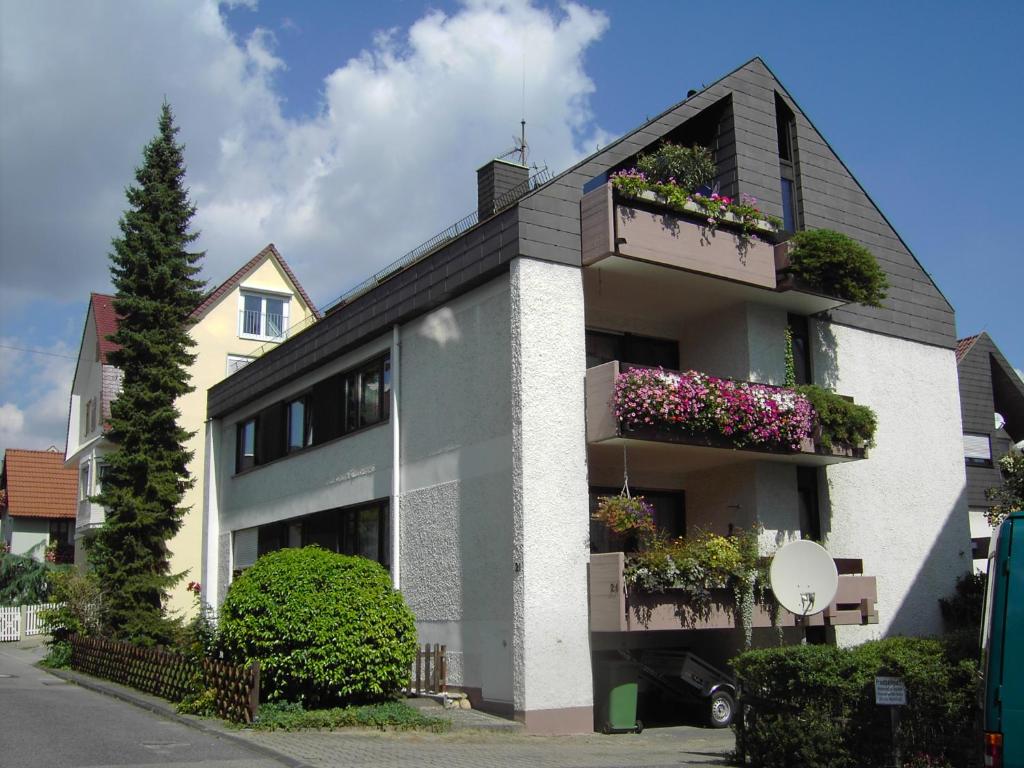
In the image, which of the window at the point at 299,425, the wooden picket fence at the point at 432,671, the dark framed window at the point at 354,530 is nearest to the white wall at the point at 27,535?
the window at the point at 299,425

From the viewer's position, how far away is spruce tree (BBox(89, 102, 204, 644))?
896 inches

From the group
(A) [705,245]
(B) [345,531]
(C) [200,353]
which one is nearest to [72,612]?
(B) [345,531]

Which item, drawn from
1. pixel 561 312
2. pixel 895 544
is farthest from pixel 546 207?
pixel 895 544

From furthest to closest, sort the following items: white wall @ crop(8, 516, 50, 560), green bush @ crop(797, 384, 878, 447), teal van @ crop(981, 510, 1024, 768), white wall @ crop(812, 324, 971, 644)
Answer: white wall @ crop(8, 516, 50, 560), white wall @ crop(812, 324, 971, 644), green bush @ crop(797, 384, 878, 447), teal van @ crop(981, 510, 1024, 768)

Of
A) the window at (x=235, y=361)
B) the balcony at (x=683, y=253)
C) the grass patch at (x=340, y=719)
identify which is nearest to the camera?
the grass patch at (x=340, y=719)

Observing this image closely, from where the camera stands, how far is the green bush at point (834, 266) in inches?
672

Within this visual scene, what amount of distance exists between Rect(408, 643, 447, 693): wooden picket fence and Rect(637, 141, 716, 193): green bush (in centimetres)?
819

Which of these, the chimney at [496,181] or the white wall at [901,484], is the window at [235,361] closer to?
the chimney at [496,181]

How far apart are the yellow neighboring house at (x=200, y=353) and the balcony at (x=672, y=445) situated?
20.0m

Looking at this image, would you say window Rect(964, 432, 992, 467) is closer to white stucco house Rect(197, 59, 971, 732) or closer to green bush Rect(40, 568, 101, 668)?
white stucco house Rect(197, 59, 971, 732)

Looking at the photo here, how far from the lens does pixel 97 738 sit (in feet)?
41.2

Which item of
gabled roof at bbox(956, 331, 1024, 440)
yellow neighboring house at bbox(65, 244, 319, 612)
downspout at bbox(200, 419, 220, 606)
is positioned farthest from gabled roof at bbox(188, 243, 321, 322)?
gabled roof at bbox(956, 331, 1024, 440)

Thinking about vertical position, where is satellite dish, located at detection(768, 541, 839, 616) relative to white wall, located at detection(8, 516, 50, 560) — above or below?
below

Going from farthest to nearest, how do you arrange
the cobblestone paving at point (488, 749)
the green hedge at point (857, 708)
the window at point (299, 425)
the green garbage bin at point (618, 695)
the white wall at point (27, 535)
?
the white wall at point (27, 535)
the window at point (299, 425)
the green garbage bin at point (618, 695)
the cobblestone paving at point (488, 749)
the green hedge at point (857, 708)
